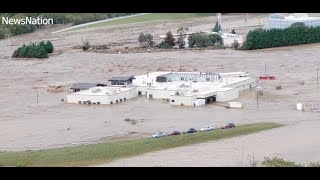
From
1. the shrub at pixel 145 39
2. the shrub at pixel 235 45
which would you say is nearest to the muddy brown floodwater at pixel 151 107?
the shrub at pixel 235 45

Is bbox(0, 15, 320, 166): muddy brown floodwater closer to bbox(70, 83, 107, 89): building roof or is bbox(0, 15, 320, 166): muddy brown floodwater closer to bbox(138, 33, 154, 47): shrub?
bbox(70, 83, 107, 89): building roof

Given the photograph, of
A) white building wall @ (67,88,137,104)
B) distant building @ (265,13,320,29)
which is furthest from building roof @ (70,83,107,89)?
distant building @ (265,13,320,29)

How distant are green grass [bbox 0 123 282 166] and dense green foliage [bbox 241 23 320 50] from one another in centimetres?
539

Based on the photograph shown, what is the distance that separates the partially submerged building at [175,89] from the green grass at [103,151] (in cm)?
151

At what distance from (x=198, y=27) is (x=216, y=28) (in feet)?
3.79

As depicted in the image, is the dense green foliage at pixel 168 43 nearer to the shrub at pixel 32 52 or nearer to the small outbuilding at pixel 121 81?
the shrub at pixel 32 52

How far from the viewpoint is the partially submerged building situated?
6.38m

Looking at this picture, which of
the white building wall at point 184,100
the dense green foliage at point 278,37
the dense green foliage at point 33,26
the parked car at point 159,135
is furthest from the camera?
the dense green foliage at point 33,26

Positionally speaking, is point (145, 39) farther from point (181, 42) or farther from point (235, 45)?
point (235, 45)

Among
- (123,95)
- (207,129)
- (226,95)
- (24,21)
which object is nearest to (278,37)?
(226,95)

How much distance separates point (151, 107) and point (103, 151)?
7.30ft

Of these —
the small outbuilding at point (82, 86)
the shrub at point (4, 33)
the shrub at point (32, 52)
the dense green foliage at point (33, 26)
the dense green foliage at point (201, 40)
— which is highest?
the dense green foliage at point (33, 26)

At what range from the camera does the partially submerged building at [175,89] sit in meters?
6.38
